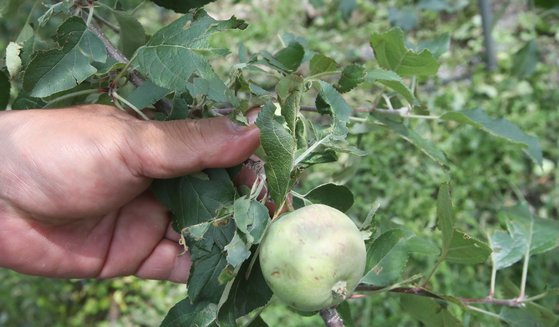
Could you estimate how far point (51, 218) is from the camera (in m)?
1.34

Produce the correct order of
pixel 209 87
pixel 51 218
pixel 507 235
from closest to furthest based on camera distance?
pixel 209 87, pixel 51 218, pixel 507 235

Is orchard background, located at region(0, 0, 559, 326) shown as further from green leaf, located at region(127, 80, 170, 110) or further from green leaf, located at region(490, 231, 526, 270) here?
green leaf, located at region(127, 80, 170, 110)

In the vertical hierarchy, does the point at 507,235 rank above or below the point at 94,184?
below

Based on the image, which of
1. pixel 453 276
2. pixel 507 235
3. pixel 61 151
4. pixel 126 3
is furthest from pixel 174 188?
pixel 453 276

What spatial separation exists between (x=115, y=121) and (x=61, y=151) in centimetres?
13

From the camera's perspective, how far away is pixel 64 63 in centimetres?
115

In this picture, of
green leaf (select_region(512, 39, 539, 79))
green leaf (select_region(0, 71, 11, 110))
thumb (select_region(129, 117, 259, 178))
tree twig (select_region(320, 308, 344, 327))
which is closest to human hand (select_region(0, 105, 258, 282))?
thumb (select_region(129, 117, 259, 178))

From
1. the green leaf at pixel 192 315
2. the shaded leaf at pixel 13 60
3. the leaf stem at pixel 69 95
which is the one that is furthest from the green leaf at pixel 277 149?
the shaded leaf at pixel 13 60

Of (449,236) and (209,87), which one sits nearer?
(209,87)

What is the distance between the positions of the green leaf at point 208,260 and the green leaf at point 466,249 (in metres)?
0.45

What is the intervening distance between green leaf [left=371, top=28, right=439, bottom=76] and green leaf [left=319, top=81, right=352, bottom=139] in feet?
1.08

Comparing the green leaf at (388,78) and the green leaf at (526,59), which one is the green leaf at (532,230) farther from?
the green leaf at (526,59)

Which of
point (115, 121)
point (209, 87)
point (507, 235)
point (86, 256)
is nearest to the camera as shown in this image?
point (209, 87)

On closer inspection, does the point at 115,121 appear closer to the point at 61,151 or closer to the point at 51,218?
the point at 61,151
